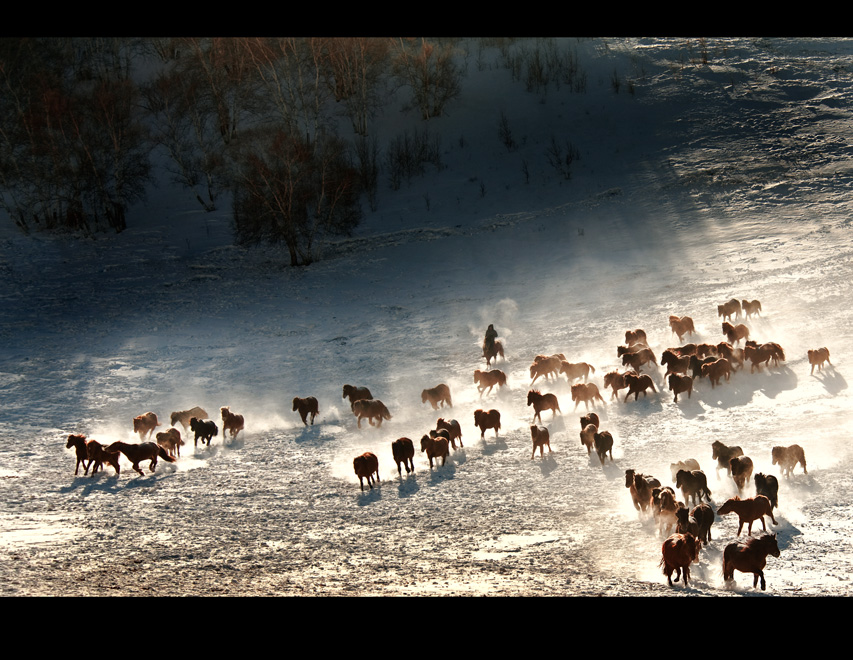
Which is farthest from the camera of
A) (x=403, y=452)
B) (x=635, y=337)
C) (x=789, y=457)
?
(x=635, y=337)

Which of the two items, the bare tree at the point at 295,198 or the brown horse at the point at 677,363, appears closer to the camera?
the brown horse at the point at 677,363

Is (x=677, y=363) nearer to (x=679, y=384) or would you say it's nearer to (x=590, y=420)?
(x=679, y=384)

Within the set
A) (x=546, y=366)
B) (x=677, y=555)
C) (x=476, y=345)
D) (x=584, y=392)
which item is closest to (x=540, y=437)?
(x=584, y=392)

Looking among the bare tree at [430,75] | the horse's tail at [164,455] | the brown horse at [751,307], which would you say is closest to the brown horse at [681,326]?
the brown horse at [751,307]

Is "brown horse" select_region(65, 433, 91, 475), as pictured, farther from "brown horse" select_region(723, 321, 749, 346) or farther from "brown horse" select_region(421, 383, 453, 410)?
"brown horse" select_region(723, 321, 749, 346)

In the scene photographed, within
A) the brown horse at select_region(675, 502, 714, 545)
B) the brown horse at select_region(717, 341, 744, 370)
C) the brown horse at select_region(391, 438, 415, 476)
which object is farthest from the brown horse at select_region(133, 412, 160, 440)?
the brown horse at select_region(717, 341, 744, 370)

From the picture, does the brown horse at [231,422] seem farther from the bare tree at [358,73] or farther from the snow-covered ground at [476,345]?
the bare tree at [358,73]
